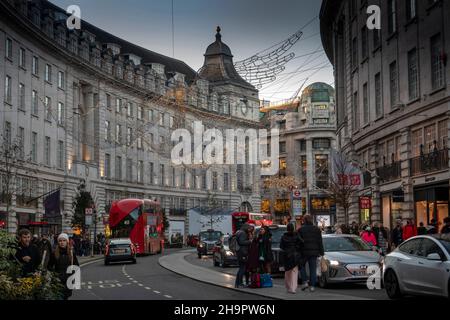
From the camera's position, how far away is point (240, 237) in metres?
22.8

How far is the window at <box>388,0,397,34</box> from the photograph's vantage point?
36781mm

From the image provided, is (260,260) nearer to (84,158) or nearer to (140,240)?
(140,240)

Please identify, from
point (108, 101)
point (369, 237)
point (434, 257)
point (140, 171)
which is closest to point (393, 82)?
point (369, 237)

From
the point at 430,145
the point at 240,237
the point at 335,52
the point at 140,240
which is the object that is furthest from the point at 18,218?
the point at 240,237

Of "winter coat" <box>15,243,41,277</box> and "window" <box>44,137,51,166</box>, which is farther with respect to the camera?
"window" <box>44,137,51,166</box>

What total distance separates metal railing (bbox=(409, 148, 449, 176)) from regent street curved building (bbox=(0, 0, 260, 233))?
497 inches

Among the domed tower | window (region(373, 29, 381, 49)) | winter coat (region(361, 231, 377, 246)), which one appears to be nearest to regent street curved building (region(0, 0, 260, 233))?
the domed tower

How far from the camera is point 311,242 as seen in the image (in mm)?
Result: 20156

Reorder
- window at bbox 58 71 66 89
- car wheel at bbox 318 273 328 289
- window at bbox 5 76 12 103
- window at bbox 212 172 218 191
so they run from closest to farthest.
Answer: car wheel at bbox 318 273 328 289
window at bbox 5 76 12 103
window at bbox 58 71 66 89
window at bbox 212 172 218 191

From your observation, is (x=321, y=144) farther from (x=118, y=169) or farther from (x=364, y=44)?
(x=364, y=44)

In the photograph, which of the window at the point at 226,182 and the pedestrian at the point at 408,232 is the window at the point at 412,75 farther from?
the window at the point at 226,182

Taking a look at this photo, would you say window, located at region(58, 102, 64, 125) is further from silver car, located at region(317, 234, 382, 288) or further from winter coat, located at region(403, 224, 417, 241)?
silver car, located at region(317, 234, 382, 288)

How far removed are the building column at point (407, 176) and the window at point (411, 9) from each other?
196 inches

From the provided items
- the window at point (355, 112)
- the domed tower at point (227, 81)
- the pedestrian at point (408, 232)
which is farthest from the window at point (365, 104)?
the domed tower at point (227, 81)
